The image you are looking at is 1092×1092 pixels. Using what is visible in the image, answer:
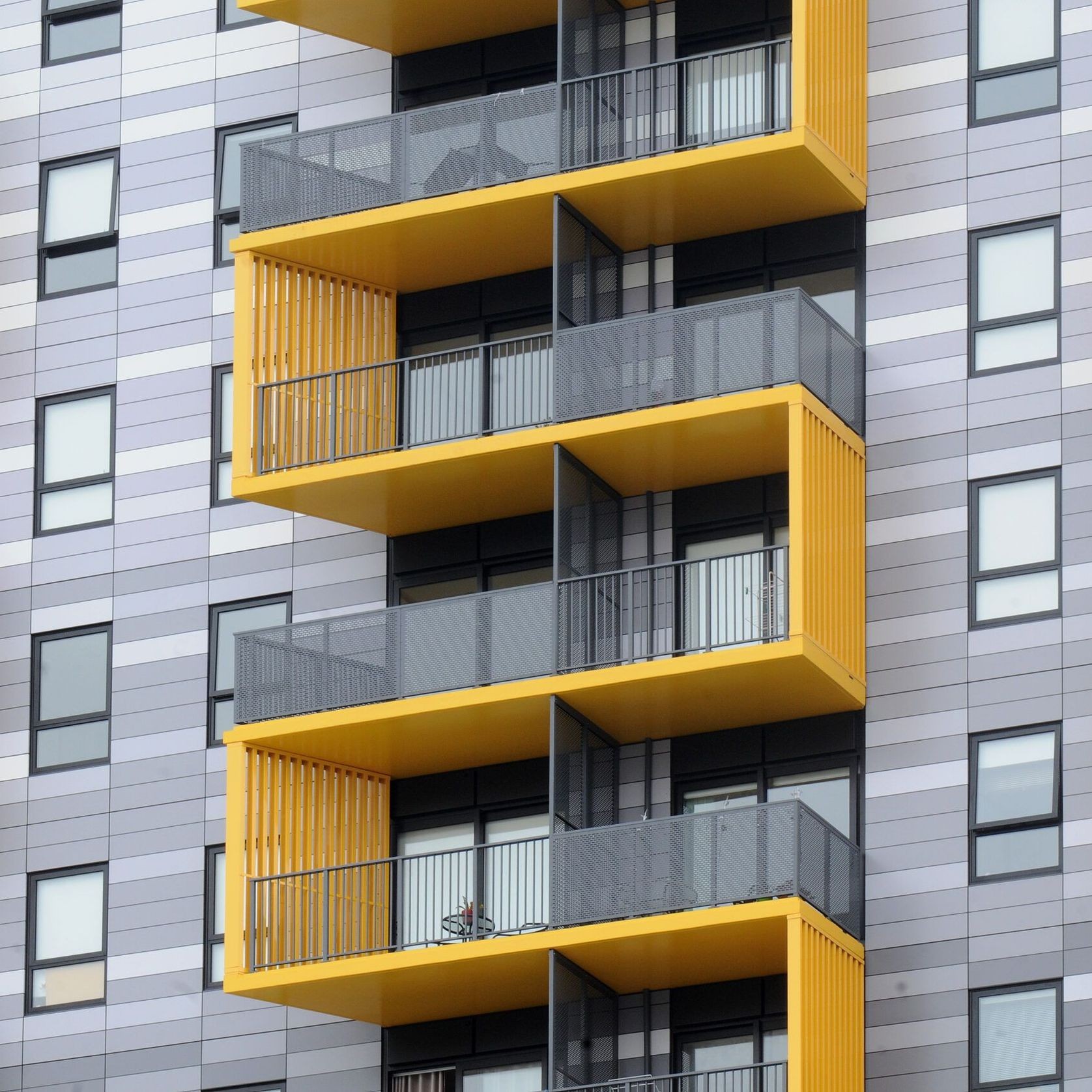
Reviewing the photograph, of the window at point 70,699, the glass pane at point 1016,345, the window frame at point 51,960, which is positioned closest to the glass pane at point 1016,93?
the glass pane at point 1016,345

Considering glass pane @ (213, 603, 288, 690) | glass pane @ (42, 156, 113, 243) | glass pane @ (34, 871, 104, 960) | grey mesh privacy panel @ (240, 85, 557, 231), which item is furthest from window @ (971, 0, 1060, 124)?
glass pane @ (34, 871, 104, 960)

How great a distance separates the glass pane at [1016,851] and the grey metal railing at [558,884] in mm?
1404

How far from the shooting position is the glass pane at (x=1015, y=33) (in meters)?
47.2

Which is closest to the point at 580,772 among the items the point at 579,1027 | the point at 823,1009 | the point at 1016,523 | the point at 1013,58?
the point at 579,1027

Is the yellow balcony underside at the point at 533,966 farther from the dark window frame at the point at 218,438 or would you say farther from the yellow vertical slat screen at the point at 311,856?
the dark window frame at the point at 218,438

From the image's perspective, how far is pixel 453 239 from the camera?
48.2 metres

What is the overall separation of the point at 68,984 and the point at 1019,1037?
12.2 metres

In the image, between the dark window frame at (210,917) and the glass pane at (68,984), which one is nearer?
the dark window frame at (210,917)

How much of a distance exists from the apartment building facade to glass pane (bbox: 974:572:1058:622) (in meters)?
0.06

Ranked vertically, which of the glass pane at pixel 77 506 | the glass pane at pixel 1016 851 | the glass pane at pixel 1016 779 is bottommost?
the glass pane at pixel 1016 851

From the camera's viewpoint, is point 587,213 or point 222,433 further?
point 222,433

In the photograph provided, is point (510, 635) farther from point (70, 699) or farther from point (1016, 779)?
point (70, 699)

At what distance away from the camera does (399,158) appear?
48125 millimetres

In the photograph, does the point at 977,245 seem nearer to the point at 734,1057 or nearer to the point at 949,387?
the point at 949,387
